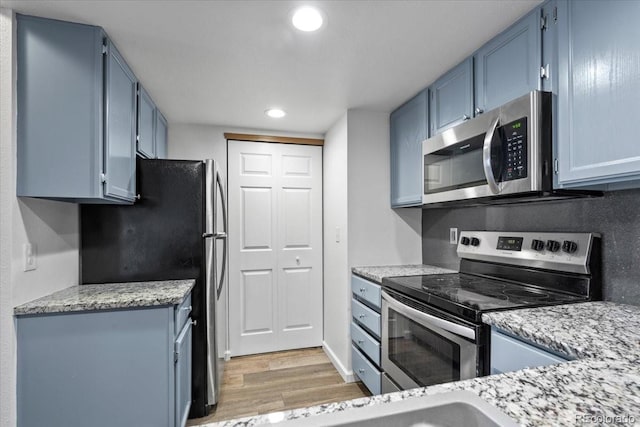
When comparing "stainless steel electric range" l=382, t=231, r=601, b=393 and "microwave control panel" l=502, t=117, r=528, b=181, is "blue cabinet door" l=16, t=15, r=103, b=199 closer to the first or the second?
"stainless steel electric range" l=382, t=231, r=601, b=393

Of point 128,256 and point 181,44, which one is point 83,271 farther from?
point 181,44

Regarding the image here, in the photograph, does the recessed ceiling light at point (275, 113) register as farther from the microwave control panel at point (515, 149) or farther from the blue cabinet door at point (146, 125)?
the microwave control panel at point (515, 149)

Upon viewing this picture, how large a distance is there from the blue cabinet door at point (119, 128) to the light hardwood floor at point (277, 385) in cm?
157

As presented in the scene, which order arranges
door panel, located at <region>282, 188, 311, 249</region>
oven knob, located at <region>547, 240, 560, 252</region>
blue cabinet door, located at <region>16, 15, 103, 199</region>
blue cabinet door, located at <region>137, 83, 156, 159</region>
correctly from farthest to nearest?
1. door panel, located at <region>282, 188, 311, 249</region>
2. blue cabinet door, located at <region>137, 83, 156, 159</region>
3. oven knob, located at <region>547, 240, 560, 252</region>
4. blue cabinet door, located at <region>16, 15, 103, 199</region>

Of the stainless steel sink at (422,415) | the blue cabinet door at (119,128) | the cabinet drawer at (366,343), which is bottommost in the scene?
the cabinet drawer at (366,343)

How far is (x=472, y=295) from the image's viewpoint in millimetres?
1564

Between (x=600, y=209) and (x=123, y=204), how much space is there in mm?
2547

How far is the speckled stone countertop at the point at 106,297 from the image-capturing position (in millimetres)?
1485

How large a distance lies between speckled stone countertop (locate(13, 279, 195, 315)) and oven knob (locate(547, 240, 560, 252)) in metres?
1.87

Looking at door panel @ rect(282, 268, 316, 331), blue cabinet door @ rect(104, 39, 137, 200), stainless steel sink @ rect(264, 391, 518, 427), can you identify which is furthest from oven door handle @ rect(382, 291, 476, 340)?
blue cabinet door @ rect(104, 39, 137, 200)

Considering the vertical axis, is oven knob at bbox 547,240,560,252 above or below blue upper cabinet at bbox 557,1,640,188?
below

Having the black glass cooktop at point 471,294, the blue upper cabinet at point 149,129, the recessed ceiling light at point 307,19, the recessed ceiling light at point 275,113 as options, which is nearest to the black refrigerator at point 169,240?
the blue upper cabinet at point 149,129

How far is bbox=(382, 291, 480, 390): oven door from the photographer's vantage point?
1383mm

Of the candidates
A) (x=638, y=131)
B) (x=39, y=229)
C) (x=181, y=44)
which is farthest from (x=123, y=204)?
(x=638, y=131)
